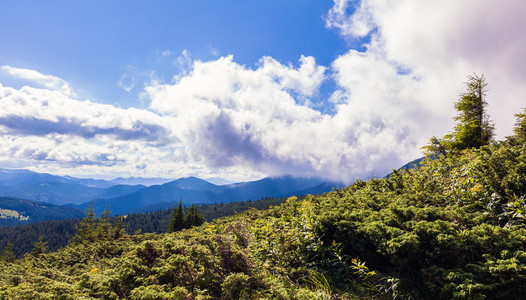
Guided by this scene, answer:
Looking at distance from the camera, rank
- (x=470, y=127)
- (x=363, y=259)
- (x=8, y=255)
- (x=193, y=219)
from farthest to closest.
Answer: (x=8, y=255), (x=193, y=219), (x=470, y=127), (x=363, y=259)

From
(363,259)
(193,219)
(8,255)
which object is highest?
(363,259)

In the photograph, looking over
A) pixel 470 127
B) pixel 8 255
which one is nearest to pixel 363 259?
pixel 470 127

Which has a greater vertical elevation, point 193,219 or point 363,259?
point 363,259

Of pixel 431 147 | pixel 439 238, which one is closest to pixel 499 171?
pixel 439 238

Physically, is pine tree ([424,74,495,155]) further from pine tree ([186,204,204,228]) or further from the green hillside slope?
pine tree ([186,204,204,228])

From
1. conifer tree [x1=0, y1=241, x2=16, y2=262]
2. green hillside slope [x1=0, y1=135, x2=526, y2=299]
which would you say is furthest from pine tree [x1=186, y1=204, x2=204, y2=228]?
green hillside slope [x1=0, y1=135, x2=526, y2=299]

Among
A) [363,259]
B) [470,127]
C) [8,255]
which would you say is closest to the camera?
[363,259]

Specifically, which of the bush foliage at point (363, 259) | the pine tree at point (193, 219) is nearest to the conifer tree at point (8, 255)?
the pine tree at point (193, 219)

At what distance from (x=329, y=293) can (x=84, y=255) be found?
595 inches

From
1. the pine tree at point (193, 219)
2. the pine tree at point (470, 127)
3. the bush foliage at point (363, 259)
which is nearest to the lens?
the bush foliage at point (363, 259)

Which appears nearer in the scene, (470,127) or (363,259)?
(363,259)

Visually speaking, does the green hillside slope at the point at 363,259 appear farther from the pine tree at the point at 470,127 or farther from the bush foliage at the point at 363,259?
the pine tree at the point at 470,127

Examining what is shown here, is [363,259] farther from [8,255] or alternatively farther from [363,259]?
[8,255]

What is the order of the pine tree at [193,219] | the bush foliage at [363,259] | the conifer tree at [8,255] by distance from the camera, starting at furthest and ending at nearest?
the conifer tree at [8,255] → the pine tree at [193,219] → the bush foliage at [363,259]
